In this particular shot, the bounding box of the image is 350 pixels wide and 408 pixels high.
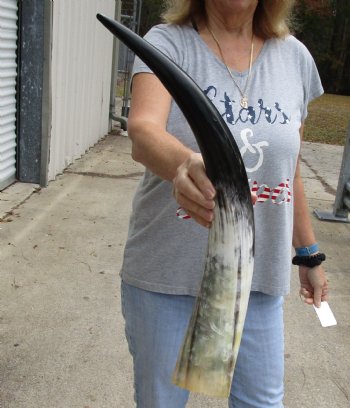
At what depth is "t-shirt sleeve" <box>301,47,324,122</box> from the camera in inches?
68.8

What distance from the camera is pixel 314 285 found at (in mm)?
1929

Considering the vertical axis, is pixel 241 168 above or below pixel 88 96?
above

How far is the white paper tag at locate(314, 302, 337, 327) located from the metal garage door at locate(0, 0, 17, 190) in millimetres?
4362

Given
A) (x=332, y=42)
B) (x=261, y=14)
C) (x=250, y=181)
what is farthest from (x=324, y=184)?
(x=332, y=42)

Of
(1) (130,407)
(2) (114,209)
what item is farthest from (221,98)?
(2) (114,209)

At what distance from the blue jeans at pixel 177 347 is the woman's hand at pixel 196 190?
2.00 ft

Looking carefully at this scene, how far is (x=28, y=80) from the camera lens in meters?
5.81

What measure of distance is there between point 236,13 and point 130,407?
1904 mm

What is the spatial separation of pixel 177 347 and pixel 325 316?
0.51m

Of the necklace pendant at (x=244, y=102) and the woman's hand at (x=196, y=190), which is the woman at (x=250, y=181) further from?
the woman's hand at (x=196, y=190)

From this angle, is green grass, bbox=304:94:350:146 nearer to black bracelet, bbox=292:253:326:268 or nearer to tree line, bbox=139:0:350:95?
black bracelet, bbox=292:253:326:268

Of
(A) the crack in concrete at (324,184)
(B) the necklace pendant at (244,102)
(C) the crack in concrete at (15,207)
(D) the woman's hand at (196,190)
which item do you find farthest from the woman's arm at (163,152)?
(A) the crack in concrete at (324,184)

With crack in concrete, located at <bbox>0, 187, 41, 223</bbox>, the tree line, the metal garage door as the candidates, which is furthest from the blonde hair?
the tree line

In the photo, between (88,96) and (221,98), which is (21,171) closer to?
(88,96)
